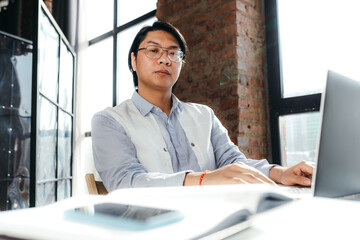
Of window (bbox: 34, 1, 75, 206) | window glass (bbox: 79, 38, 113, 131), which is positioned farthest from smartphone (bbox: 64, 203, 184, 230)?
window glass (bbox: 79, 38, 113, 131)

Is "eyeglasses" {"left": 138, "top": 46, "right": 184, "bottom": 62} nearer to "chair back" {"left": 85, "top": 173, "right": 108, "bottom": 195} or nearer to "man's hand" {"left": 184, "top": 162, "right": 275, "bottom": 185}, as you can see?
"chair back" {"left": 85, "top": 173, "right": 108, "bottom": 195}

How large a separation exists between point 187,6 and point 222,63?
0.53 meters

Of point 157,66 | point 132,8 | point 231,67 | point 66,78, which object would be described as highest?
point 132,8

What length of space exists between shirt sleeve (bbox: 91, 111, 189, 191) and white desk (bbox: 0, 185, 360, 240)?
399 mm

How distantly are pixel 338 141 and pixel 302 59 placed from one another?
1471 mm

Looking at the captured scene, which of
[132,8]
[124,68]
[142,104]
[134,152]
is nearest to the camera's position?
[134,152]

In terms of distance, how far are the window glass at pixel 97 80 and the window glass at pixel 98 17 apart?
0.14 m

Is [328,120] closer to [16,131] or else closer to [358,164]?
[358,164]

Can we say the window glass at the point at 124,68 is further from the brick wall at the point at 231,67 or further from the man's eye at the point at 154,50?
the man's eye at the point at 154,50

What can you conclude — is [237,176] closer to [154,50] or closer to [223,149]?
[223,149]

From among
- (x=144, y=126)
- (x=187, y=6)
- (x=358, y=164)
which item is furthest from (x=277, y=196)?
(x=187, y=6)

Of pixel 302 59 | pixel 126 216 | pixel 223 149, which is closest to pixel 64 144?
pixel 223 149

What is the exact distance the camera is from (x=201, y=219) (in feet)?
1.14

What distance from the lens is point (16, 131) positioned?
262cm
